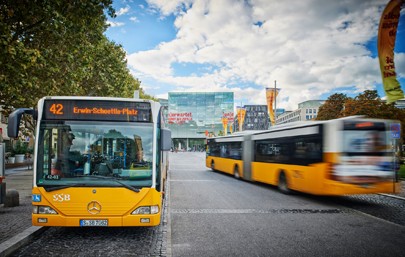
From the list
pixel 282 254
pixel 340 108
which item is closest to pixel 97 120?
pixel 282 254

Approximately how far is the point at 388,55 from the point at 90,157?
6.09 meters

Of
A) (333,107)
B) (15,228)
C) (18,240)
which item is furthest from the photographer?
(333,107)

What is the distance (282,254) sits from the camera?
5.14 meters

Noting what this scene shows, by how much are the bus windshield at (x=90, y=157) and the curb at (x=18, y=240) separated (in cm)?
109

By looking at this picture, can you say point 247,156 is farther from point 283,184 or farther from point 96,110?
point 96,110

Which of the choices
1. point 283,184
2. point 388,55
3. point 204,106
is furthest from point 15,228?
point 204,106

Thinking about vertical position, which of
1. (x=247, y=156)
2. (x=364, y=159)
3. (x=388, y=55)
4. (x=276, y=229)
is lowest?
(x=276, y=229)

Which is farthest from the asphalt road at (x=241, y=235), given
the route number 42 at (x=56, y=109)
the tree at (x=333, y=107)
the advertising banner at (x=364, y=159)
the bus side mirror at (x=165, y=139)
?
the tree at (x=333, y=107)

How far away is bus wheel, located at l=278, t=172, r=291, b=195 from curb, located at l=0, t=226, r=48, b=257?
877 centimetres

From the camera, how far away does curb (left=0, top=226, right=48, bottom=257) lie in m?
5.07

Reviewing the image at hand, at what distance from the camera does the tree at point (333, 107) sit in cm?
5097

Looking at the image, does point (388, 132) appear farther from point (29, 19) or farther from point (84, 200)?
point (29, 19)

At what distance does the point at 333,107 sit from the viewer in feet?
169

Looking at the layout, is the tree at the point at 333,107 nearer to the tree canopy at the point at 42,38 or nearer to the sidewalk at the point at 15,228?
the tree canopy at the point at 42,38
